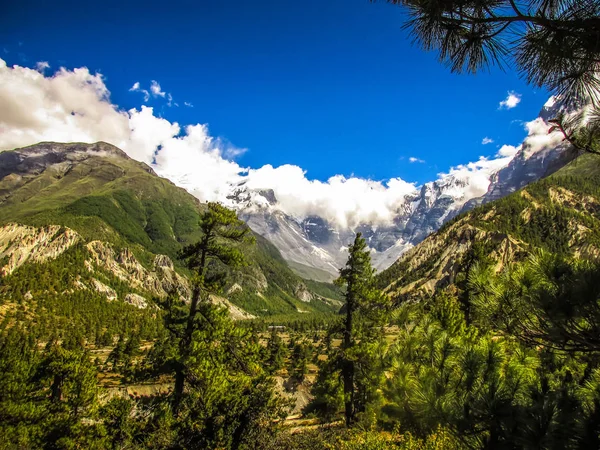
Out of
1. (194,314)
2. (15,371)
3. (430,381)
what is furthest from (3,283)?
(430,381)

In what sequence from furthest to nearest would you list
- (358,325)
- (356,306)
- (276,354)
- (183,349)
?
(276,354) < (358,325) < (356,306) < (183,349)

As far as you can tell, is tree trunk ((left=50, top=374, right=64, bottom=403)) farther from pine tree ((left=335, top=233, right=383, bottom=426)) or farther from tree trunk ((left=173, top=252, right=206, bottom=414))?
pine tree ((left=335, top=233, right=383, bottom=426))

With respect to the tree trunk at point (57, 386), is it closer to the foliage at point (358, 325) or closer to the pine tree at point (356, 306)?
the foliage at point (358, 325)

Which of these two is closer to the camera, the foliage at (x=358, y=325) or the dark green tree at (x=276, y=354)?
the foliage at (x=358, y=325)

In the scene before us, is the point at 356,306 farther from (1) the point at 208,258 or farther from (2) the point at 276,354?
(2) the point at 276,354

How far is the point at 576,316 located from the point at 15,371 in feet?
116

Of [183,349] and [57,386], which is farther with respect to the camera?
[57,386]

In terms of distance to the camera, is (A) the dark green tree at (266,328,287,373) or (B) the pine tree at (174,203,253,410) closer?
(B) the pine tree at (174,203,253,410)

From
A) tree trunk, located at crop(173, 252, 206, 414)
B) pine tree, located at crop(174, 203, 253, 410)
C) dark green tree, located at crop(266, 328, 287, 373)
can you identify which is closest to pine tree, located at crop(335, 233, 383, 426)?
pine tree, located at crop(174, 203, 253, 410)

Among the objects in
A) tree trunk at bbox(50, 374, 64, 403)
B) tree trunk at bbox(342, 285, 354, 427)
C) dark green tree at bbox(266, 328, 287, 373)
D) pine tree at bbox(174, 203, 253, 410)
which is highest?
pine tree at bbox(174, 203, 253, 410)

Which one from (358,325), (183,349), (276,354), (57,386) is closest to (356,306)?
(358,325)

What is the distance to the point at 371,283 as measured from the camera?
2327 cm

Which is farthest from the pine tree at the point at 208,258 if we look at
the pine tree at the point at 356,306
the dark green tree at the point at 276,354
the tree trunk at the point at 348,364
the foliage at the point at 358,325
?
the dark green tree at the point at 276,354

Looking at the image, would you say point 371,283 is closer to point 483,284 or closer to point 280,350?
point 483,284
